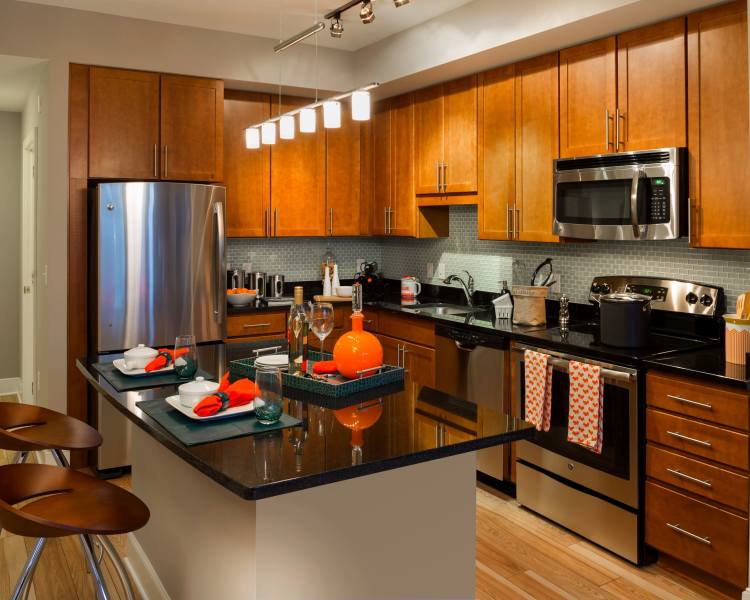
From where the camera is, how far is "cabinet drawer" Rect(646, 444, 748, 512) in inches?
105

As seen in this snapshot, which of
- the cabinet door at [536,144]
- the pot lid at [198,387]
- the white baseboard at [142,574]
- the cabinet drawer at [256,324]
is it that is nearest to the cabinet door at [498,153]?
the cabinet door at [536,144]

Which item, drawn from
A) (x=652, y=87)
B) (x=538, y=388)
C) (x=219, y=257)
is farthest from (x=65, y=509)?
(x=652, y=87)

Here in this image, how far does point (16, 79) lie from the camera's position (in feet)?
15.1

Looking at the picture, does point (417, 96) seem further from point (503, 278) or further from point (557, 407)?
point (557, 407)

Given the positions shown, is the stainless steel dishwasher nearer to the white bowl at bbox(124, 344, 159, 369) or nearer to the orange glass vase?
the orange glass vase

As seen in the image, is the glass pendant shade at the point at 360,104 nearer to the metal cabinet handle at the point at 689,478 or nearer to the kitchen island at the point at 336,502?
the kitchen island at the point at 336,502

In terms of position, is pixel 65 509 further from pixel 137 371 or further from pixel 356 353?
pixel 356 353

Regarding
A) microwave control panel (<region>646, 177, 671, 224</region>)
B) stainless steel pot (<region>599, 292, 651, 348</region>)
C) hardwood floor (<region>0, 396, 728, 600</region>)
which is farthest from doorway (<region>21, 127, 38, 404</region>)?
microwave control panel (<region>646, 177, 671, 224</region>)

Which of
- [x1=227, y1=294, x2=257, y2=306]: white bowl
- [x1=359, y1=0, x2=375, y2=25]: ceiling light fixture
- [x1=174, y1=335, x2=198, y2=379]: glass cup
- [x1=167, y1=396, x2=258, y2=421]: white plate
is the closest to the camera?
[x1=167, y1=396, x2=258, y2=421]: white plate

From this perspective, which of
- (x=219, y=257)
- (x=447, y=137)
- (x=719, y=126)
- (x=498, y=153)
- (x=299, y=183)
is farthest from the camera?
(x=299, y=183)

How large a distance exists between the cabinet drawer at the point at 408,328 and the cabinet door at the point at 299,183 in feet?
2.93

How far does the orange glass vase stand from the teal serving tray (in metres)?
0.04

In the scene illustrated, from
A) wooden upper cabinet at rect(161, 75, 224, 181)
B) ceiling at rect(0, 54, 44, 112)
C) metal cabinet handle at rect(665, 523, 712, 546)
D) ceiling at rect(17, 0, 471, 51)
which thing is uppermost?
ceiling at rect(17, 0, 471, 51)

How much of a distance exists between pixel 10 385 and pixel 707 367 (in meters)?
5.68
